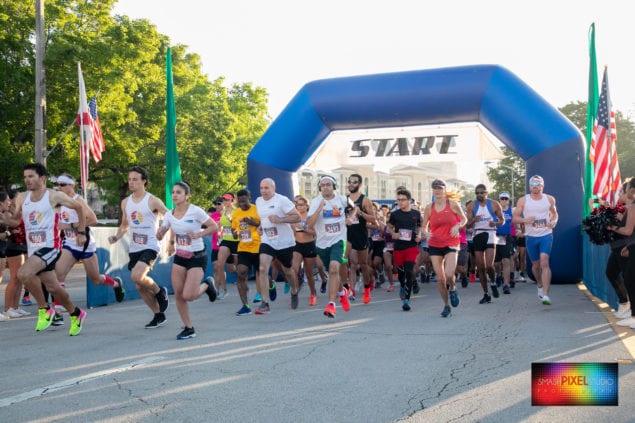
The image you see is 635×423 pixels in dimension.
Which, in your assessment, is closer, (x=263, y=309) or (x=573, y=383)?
(x=573, y=383)

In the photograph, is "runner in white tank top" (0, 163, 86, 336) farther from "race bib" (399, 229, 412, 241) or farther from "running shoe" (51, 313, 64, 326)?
"race bib" (399, 229, 412, 241)

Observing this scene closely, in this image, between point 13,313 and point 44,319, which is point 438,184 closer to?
point 44,319

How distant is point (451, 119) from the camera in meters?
16.3

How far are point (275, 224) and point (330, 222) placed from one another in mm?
836

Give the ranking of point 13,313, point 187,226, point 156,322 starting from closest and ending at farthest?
point 187,226
point 156,322
point 13,313

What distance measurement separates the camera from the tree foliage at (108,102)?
24406mm

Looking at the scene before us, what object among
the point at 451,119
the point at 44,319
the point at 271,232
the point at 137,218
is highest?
the point at 451,119

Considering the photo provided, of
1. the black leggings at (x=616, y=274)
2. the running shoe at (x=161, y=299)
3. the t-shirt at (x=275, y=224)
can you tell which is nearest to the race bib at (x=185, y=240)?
the running shoe at (x=161, y=299)

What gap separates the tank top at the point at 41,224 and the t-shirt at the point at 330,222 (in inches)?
138

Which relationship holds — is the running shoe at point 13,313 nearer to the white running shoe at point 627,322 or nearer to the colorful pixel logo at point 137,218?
the colorful pixel logo at point 137,218

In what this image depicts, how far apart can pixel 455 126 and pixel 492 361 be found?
11499 millimetres

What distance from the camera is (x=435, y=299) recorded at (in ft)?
40.2

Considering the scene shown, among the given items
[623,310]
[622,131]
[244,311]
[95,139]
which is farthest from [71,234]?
[622,131]

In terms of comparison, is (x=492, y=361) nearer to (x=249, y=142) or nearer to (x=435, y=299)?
(x=435, y=299)
